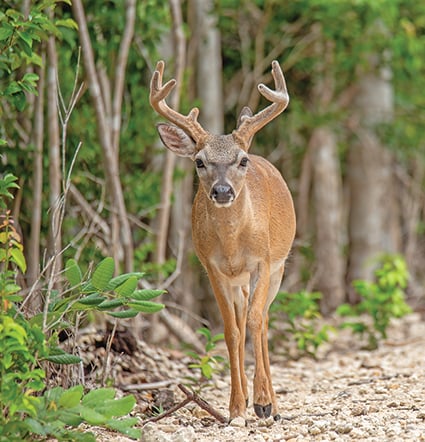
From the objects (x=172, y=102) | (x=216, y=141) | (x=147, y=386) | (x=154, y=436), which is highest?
(x=172, y=102)

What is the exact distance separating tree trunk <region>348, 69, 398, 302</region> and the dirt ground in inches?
192

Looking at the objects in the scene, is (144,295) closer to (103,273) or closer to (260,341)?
(103,273)

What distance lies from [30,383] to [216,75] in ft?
25.3

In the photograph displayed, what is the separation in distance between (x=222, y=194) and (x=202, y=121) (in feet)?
17.8

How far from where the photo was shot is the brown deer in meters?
6.53

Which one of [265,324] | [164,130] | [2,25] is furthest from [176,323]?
[2,25]

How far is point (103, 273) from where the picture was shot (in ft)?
17.8

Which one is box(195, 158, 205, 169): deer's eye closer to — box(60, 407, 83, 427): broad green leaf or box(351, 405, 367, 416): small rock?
box(351, 405, 367, 416): small rock

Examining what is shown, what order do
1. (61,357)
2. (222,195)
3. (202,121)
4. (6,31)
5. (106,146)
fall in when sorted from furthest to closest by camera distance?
(202,121) < (106,146) < (222,195) < (6,31) < (61,357)

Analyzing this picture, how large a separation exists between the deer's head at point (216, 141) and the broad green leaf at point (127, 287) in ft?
3.94

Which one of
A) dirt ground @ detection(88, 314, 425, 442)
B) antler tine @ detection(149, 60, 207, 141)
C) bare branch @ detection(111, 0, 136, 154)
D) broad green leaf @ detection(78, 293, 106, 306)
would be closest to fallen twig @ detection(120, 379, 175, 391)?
dirt ground @ detection(88, 314, 425, 442)

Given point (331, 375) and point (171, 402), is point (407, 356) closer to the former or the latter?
point (331, 375)

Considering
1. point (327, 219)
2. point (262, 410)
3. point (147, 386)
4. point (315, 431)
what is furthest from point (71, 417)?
point (327, 219)

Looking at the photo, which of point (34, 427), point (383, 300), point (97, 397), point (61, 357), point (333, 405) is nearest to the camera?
point (34, 427)
